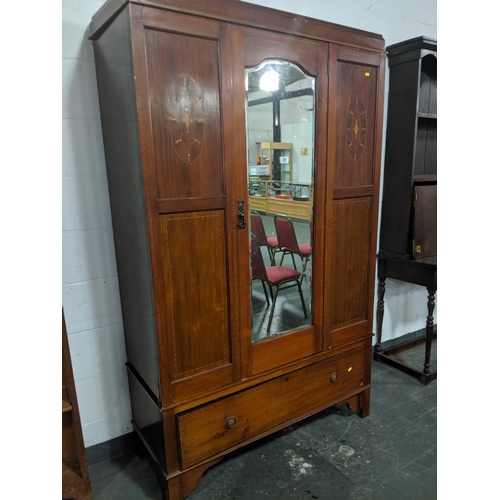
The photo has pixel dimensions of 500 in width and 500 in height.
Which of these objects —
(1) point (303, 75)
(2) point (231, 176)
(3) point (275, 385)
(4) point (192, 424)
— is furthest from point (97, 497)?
(1) point (303, 75)

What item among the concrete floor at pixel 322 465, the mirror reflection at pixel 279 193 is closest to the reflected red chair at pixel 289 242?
the mirror reflection at pixel 279 193

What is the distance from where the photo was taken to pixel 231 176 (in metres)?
1.46

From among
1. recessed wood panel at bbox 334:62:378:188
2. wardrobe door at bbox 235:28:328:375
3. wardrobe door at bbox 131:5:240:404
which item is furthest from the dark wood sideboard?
wardrobe door at bbox 131:5:240:404

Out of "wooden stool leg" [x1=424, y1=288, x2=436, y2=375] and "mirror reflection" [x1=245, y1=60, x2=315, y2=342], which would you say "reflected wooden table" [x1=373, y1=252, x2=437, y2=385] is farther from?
"mirror reflection" [x1=245, y1=60, x2=315, y2=342]

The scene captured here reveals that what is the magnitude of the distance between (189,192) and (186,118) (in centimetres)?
25

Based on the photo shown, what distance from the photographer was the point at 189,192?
4.57 feet

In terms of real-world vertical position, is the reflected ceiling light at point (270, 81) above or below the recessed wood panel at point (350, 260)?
above

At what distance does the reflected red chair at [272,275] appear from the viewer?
1624 mm

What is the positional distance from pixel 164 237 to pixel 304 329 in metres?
0.82

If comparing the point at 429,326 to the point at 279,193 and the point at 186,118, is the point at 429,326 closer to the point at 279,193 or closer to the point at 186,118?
the point at 279,193

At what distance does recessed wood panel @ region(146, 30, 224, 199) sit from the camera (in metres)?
1.28

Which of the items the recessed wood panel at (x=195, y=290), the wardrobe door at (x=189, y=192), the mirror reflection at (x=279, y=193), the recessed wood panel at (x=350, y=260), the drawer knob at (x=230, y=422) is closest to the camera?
the wardrobe door at (x=189, y=192)

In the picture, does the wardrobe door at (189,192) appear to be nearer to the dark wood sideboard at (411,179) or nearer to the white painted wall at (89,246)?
the white painted wall at (89,246)

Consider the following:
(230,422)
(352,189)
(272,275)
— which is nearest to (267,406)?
(230,422)
